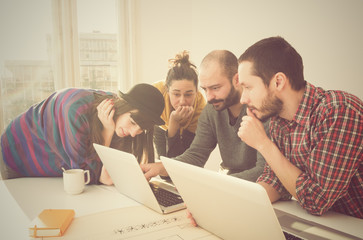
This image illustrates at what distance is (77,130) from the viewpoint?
148 cm

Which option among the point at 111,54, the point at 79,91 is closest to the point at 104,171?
the point at 79,91

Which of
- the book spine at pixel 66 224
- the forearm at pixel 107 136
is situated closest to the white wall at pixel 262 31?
the forearm at pixel 107 136

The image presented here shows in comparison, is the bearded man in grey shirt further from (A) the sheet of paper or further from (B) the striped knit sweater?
(A) the sheet of paper

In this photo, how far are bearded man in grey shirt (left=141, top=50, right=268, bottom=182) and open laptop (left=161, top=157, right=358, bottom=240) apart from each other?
0.67 meters

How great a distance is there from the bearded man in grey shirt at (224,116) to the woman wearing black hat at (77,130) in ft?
0.98

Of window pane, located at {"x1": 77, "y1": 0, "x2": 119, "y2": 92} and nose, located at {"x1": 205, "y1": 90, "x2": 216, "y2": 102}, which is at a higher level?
window pane, located at {"x1": 77, "y1": 0, "x2": 119, "y2": 92}

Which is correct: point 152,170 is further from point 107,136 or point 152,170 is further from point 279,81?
point 279,81

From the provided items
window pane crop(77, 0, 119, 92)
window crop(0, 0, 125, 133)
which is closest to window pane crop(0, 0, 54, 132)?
window crop(0, 0, 125, 133)

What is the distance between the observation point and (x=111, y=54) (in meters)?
2.45

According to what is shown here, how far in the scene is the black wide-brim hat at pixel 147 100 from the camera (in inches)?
63.6

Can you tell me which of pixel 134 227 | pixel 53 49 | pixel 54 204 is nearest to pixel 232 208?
pixel 134 227

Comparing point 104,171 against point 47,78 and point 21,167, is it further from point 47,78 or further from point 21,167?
point 47,78

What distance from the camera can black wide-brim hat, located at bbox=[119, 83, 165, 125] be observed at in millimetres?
1616

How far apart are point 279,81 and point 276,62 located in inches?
2.9
